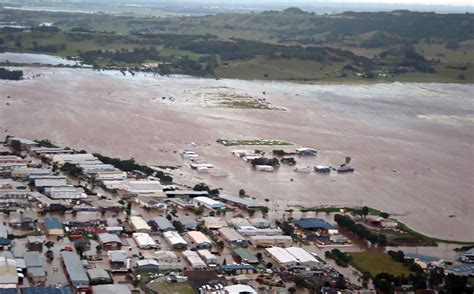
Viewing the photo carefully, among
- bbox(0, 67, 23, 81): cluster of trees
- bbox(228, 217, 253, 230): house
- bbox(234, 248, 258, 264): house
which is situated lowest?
bbox(234, 248, 258, 264): house

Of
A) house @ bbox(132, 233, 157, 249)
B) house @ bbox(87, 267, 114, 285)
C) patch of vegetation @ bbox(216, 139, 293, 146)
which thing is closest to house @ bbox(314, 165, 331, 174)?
patch of vegetation @ bbox(216, 139, 293, 146)

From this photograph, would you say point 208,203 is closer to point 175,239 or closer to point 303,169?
point 175,239

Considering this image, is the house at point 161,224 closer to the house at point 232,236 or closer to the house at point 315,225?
the house at point 232,236

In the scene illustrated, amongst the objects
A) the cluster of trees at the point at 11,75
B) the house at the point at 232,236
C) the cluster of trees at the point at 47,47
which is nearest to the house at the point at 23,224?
the house at the point at 232,236

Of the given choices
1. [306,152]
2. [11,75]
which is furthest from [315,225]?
[11,75]

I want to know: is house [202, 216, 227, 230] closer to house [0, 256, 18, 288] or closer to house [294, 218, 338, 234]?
house [294, 218, 338, 234]

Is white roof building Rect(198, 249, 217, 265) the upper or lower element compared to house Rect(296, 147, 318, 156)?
lower
